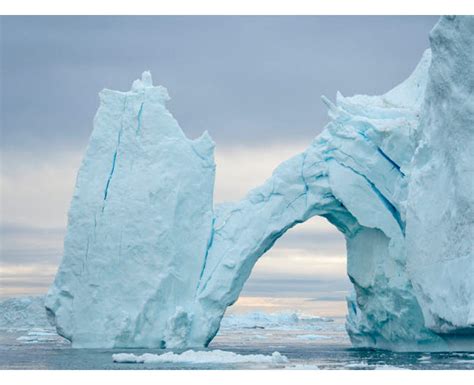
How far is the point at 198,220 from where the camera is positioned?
23203mm

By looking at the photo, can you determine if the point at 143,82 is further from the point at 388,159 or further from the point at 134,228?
A: the point at 388,159

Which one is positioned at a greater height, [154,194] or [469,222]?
[154,194]

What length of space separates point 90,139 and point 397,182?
6946mm

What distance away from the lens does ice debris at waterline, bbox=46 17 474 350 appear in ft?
72.6

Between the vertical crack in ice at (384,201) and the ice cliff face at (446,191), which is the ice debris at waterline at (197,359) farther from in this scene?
the vertical crack in ice at (384,201)

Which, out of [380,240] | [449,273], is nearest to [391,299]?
[380,240]

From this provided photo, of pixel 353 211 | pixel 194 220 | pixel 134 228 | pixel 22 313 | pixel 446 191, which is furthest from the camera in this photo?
pixel 22 313

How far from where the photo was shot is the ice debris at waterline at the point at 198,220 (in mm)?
22141

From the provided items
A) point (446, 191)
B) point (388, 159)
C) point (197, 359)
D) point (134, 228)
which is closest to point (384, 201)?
point (388, 159)

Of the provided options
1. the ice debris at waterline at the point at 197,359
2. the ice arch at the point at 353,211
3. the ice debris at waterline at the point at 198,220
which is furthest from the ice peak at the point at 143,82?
the ice debris at waterline at the point at 197,359

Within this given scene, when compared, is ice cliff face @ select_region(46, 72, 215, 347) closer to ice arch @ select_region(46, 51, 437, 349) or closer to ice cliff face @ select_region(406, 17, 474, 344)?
ice arch @ select_region(46, 51, 437, 349)

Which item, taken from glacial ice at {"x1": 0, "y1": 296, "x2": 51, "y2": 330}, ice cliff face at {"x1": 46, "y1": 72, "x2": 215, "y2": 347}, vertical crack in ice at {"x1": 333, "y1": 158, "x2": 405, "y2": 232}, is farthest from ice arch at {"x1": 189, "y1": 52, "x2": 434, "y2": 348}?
glacial ice at {"x1": 0, "y1": 296, "x2": 51, "y2": 330}

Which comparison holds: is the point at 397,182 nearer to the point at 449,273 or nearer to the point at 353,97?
the point at 353,97

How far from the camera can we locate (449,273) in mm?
17047
